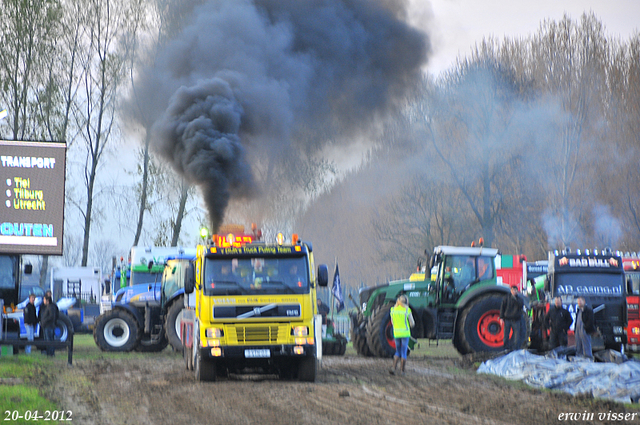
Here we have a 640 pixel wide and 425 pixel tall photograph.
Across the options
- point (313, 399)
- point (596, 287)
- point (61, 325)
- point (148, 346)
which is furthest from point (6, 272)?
point (596, 287)

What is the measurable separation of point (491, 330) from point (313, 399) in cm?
900

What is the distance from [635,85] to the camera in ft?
131

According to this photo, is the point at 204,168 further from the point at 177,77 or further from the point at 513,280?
the point at 513,280

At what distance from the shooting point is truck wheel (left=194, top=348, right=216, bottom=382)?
47.0 ft

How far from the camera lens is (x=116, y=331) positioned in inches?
930

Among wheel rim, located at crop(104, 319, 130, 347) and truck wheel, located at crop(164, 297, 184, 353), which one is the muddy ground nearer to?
truck wheel, located at crop(164, 297, 184, 353)

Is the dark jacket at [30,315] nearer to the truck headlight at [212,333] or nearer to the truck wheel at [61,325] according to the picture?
the truck wheel at [61,325]

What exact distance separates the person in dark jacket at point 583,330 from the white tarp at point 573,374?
103 cm

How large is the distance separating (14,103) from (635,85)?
28140mm

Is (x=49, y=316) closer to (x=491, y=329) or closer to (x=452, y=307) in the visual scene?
(x=452, y=307)

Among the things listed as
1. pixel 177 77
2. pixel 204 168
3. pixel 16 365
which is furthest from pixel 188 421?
pixel 177 77

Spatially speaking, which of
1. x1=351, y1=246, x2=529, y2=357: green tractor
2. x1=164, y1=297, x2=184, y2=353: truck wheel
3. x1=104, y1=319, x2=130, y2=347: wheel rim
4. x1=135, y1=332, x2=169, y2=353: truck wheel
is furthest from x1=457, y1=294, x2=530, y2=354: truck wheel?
x1=104, y1=319, x2=130, y2=347: wheel rim

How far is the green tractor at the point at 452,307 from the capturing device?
20.1m

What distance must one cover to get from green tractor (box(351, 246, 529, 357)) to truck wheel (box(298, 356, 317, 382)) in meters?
5.77
